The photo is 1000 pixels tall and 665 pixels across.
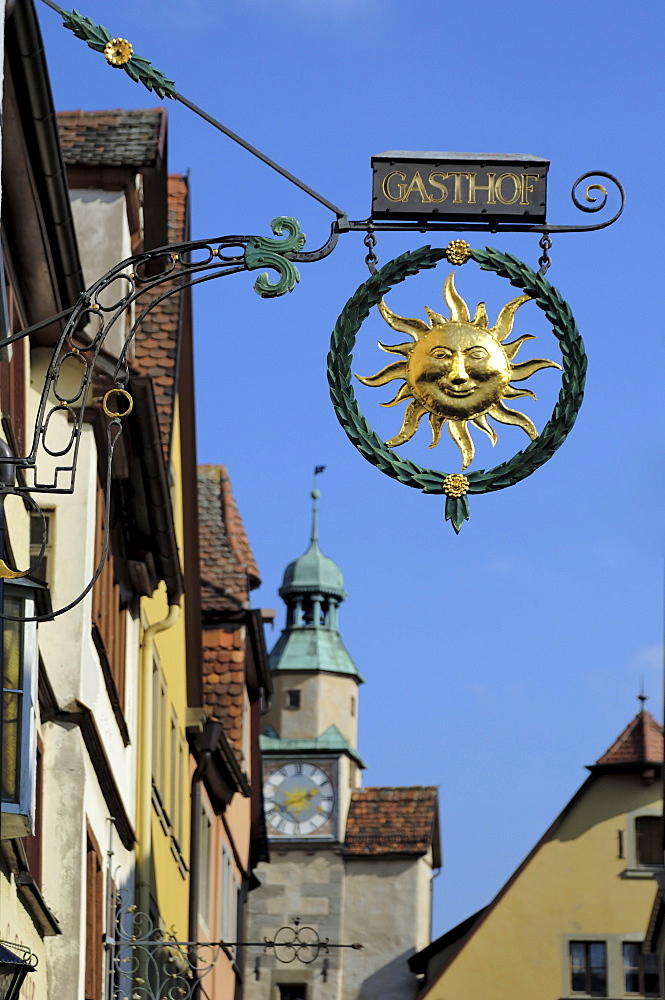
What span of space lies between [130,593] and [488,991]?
22136 mm

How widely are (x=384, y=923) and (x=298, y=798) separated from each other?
20.2 feet

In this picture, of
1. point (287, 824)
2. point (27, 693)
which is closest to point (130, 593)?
point (27, 693)

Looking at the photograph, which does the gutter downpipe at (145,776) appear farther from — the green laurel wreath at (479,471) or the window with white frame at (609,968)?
the window with white frame at (609,968)

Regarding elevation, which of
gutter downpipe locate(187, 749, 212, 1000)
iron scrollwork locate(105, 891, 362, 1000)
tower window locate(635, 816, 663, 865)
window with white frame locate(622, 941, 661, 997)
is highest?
tower window locate(635, 816, 663, 865)

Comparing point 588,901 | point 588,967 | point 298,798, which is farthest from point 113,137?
point 298,798

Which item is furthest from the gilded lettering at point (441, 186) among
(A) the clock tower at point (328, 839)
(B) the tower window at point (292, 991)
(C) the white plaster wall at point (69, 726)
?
(B) the tower window at point (292, 991)

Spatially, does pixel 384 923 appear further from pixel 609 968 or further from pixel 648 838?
pixel 648 838

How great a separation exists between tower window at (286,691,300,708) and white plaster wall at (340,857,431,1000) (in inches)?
312

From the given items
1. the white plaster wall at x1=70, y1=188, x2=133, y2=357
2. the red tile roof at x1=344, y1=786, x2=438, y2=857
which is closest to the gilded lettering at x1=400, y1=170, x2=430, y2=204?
the white plaster wall at x1=70, y1=188, x2=133, y2=357

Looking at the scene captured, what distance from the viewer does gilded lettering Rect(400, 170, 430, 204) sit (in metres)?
7.20

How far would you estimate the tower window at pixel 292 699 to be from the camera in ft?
205

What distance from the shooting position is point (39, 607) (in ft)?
37.0

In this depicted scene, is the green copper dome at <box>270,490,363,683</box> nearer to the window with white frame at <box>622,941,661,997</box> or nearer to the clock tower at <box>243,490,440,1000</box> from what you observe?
the clock tower at <box>243,490,440,1000</box>

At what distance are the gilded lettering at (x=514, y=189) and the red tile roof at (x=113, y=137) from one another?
9469 mm
